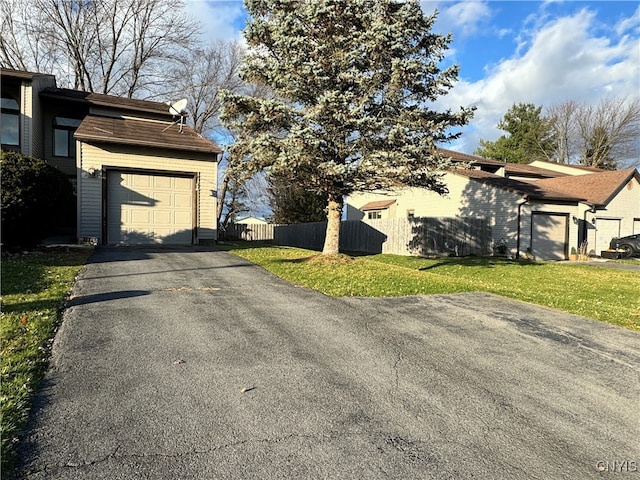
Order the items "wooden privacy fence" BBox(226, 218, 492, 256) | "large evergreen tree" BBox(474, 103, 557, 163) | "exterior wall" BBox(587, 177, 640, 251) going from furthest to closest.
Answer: "large evergreen tree" BBox(474, 103, 557, 163) < "exterior wall" BBox(587, 177, 640, 251) < "wooden privacy fence" BBox(226, 218, 492, 256)

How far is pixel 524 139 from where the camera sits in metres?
41.8

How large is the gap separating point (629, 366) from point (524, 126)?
43692 millimetres

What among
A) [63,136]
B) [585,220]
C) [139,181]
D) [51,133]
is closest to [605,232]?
[585,220]

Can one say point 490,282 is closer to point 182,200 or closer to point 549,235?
point 182,200

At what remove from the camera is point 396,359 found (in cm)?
424

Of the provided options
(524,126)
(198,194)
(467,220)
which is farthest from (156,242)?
(524,126)

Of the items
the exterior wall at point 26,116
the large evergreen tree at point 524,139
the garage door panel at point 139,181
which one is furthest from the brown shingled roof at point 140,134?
the large evergreen tree at point 524,139

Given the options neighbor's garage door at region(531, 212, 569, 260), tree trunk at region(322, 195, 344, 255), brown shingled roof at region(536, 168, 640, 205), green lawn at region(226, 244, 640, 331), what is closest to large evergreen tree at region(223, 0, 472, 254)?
tree trunk at region(322, 195, 344, 255)

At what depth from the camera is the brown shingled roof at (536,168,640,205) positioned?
862 inches

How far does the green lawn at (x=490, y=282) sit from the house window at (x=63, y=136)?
10.7 metres

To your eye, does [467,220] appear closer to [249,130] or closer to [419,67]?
[419,67]

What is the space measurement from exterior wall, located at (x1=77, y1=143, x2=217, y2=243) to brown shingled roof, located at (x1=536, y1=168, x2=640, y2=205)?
17.8 metres

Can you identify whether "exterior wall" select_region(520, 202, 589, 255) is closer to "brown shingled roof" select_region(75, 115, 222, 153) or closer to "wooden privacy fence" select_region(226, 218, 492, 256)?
"wooden privacy fence" select_region(226, 218, 492, 256)

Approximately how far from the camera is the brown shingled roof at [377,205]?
26438 mm
